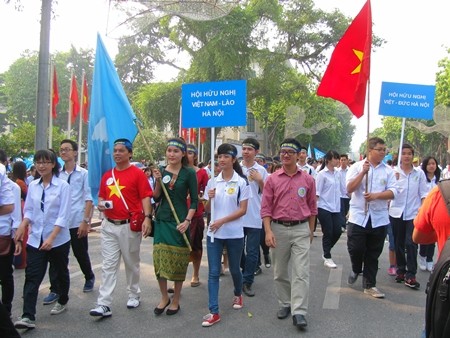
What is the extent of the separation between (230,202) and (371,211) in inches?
76.5

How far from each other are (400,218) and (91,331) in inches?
173

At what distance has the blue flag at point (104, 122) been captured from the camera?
17.3ft

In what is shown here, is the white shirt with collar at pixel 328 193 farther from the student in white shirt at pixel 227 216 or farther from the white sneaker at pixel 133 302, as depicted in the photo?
the white sneaker at pixel 133 302

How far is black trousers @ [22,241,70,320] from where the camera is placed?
14.4 ft

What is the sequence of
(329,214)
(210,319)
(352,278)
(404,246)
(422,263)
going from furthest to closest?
1. (329,214)
2. (422,263)
3. (404,246)
4. (352,278)
5. (210,319)

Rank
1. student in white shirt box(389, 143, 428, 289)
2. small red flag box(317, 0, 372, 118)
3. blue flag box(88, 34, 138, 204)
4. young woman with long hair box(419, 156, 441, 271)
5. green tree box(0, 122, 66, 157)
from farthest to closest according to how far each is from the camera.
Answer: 1. green tree box(0, 122, 66, 157)
2. young woman with long hair box(419, 156, 441, 271)
3. student in white shirt box(389, 143, 428, 289)
4. small red flag box(317, 0, 372, 118)
5. blue flag box(88, 34, 138, 204)

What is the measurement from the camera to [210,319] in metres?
4.55

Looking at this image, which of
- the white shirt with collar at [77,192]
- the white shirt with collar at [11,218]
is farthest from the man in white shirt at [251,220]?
the white shirt with collar at [11,218]

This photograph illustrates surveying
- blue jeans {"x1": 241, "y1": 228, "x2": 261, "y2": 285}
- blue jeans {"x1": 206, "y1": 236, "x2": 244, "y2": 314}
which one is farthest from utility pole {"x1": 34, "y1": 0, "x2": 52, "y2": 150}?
blue jeans {"x1": 206, "y1": 236, "x2": 244, "y2": 314}

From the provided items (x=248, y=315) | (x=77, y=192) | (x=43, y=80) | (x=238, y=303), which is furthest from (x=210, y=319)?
(x=43, y=80)

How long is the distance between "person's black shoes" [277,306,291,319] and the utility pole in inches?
244

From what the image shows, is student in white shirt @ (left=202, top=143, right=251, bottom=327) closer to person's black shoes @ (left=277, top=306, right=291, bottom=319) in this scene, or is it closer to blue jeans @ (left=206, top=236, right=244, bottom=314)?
blue jeans @ (left=206, top=236, right=244, bottom=314)

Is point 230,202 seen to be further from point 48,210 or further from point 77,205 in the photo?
point 77,205

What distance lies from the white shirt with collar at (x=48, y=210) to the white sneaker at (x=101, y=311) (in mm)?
769
